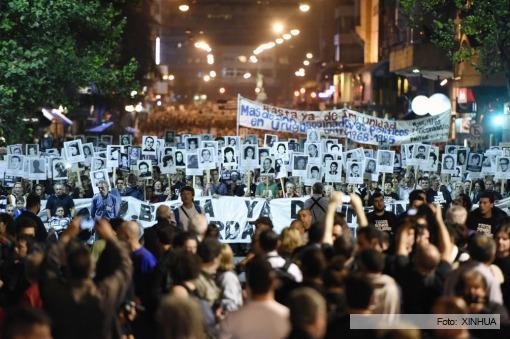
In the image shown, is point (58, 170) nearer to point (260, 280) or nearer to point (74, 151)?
point (74, 151)

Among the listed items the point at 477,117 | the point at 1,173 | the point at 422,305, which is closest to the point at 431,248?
the point at 422,305

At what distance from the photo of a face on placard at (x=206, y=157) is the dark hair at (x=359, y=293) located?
14.7 meters

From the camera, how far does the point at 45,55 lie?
81.4ft

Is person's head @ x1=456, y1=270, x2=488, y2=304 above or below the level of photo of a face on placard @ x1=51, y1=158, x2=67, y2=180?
below

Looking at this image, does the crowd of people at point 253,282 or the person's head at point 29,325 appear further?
the crowd of people at point 253,282

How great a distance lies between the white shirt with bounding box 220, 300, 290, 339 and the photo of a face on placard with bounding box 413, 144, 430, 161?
51.6ft

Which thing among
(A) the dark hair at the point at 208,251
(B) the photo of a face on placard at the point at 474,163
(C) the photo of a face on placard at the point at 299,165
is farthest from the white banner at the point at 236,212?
(A) the dark hair at the point at 208,251

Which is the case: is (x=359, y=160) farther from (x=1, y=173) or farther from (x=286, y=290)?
(x=286, y=290)

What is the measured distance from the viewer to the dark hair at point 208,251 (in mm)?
8094

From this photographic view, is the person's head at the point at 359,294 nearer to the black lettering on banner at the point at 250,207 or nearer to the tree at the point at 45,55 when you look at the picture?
the black lettering on banner at the point at 250,207

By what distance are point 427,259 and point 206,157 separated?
13592 mm

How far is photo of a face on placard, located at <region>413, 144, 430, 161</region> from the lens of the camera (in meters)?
22.4

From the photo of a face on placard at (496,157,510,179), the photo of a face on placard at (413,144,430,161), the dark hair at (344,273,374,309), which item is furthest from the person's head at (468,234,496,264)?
the photo of a face on placard at (413,144,430,161)

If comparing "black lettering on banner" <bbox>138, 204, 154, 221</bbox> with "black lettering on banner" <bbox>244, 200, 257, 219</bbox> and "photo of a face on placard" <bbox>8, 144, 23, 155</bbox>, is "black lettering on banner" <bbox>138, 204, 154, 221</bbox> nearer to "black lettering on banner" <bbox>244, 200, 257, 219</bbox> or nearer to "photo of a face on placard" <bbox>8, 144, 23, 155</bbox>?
"black lettering on banner" <bbox>244, 200, 257, 219</bbox>
